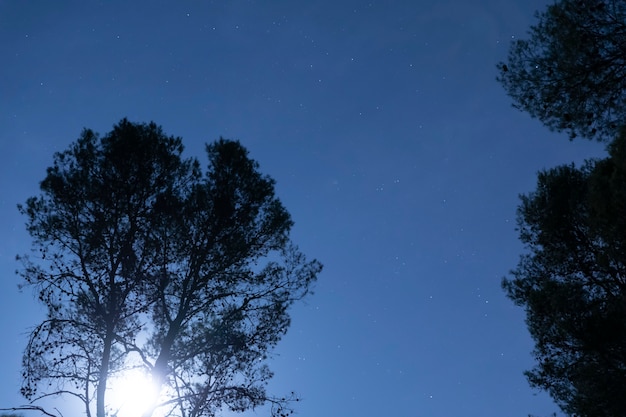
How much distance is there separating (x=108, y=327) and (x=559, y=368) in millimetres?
11283

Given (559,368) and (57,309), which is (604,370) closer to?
(559,368)

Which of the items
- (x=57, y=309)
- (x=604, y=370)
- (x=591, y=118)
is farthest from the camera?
(x=604, y=370)

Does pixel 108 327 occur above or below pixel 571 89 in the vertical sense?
below

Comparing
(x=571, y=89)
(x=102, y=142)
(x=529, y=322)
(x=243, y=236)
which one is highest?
(x=102, y=142)

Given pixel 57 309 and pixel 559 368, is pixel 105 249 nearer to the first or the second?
pixel 57 309

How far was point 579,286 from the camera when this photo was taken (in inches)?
471

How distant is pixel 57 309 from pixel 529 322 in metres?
12.4

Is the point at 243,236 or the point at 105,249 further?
the point at 243,236

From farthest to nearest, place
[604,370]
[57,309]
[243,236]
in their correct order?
[243,236], [604,370], [57,309]

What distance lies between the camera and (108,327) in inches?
380

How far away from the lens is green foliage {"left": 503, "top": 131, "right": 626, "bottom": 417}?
10.2 meters

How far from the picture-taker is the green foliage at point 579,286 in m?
10.2

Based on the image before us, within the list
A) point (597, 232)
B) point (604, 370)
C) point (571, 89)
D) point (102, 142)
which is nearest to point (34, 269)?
point (102, 142)

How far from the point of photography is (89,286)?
998 cm
